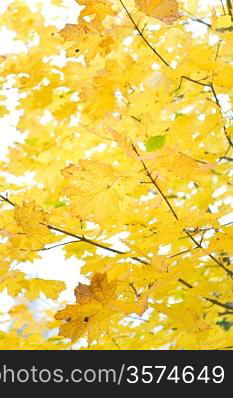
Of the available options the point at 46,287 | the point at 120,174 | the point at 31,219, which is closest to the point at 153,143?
the point at 120,174

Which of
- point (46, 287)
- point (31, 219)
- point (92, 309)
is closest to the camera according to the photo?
point (92, 309)

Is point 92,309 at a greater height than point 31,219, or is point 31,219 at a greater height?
point 31,219

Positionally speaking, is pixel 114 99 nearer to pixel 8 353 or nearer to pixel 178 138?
pixel 178 138

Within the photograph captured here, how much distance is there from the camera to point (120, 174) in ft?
3.83

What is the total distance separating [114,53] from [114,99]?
514 mm

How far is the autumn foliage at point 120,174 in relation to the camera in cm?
117

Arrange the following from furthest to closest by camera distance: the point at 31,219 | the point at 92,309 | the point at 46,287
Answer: the point at 46,287 < the point at 31,219 < the point at 92,309

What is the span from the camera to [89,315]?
3.76 ft

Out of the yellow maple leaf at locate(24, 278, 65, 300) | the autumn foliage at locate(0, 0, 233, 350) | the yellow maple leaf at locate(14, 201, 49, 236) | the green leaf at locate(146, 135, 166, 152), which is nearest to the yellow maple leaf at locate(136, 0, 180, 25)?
the autumn foliage at locate(0, 0, 233, 350)

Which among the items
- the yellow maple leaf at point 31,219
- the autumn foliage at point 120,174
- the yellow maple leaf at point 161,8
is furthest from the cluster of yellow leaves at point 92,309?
the yellow maple leaf at point 161,8

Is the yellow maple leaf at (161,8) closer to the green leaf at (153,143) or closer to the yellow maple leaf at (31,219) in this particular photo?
the green leaf at (153,143)

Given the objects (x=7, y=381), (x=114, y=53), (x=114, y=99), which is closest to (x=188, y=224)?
(x=7, y=381)

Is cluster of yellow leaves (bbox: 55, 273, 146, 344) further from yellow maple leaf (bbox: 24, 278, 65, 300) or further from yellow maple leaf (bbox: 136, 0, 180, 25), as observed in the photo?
yellow maple leaf (bbox: 136, 0, 180, 25)

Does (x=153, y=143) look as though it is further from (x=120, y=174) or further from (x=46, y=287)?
(x=46, y=287)
